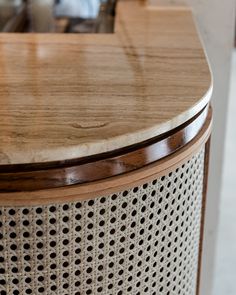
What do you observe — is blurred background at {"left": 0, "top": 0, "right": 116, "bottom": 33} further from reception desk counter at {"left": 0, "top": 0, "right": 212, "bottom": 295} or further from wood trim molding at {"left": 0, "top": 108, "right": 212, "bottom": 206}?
wood trim molding at {"left": 0, "top": 108, "right": 212, "bottom": 206}

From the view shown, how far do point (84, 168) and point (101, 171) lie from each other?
2cm

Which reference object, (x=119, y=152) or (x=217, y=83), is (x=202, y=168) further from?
(x=217, y=83)

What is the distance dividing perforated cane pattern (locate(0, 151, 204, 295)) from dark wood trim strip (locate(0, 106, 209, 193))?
0.03 m

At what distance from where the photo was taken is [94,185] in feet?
2.43

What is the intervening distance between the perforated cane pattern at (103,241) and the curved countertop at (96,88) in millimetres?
77

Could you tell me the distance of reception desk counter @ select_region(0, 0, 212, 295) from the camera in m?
0.73

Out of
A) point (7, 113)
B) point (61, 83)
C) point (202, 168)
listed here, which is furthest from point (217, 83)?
point (7, 113)

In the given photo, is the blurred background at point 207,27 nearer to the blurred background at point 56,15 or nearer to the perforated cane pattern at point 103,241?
the blurred background at point 56,15

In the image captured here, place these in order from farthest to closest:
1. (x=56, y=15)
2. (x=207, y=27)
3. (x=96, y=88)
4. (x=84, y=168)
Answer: (x=56, y=15), (x=207, y=27), (x=96, y=88), (x=84, y=168)

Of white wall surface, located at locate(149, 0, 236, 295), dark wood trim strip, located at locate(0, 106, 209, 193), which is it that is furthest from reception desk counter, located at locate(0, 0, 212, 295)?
white wall surface, located at locate(149, 0, 236, 295)

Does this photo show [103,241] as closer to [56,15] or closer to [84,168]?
[84,168]

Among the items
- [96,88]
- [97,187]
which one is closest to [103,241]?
[97,187]

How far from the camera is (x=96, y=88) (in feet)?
2.86

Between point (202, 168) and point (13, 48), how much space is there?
366 mm
